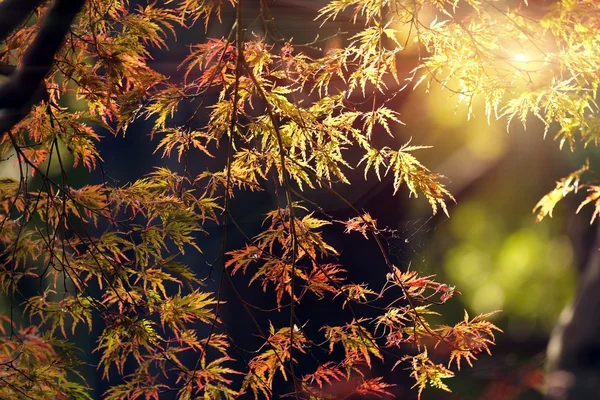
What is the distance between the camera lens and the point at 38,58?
6.17 feet

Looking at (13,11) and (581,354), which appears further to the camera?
(13,11)

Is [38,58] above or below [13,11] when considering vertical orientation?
below

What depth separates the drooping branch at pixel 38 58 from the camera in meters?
1.84

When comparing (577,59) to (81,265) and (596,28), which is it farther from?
(81,265)

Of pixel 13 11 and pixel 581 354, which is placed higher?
pixel 13 11

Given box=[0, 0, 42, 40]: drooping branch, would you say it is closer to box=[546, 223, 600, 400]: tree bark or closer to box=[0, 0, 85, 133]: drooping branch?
box=[0, 0, 85, 133]: drooping branch

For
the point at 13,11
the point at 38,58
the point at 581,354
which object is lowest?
the point at 581,354

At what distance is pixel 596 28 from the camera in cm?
200

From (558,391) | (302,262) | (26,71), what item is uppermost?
(26,71)

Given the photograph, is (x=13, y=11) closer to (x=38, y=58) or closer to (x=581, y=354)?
(x=38, y=58)

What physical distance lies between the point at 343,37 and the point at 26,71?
3053 millimetres

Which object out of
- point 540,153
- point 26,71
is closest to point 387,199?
point 540,153

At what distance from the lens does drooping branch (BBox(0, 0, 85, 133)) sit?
1837 mm

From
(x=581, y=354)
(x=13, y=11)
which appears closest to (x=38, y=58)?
(x=13, y=11)
